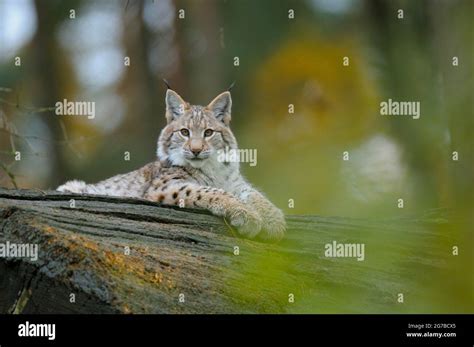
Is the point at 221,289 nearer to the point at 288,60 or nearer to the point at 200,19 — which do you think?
the point at 288,60

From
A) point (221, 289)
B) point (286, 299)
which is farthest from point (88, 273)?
point (286, 299)

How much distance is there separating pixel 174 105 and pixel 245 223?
5.45ft

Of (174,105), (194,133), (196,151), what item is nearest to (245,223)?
(196,151)

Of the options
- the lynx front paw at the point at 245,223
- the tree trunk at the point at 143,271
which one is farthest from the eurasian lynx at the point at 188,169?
the tree trunk at the point at 143,271

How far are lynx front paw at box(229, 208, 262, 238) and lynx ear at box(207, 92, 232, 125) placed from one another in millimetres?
1461

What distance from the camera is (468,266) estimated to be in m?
1.51

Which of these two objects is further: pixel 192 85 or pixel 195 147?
pixel 192 85

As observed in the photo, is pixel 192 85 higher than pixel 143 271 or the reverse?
higher

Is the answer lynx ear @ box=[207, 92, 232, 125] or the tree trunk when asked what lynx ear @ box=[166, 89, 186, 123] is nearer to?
lynx ear @ box=[207, 92, 232, 125]

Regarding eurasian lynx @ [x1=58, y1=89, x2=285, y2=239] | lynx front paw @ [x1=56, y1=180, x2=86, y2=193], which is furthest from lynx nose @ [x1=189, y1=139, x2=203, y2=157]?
lynx front paw @ [x1=56, y1=180, x2=86, y2=193]

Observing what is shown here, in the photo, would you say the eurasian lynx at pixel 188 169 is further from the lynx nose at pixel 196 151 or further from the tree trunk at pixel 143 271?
the tree trunk at pixel 143 271

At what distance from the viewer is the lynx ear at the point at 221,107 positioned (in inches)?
253

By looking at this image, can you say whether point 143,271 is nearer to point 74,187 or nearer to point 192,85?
point 74,187

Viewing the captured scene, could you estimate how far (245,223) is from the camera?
204 inches
